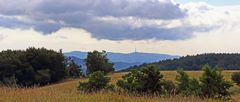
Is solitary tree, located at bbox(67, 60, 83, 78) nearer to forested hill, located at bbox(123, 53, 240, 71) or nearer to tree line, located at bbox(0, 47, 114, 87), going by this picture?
tree line, located at bbox(0, 47, 114, 87)

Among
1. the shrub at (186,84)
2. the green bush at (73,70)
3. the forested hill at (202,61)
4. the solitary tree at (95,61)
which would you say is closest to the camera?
the shrub at (186,84)

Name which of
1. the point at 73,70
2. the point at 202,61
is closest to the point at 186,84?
the point at 73,70

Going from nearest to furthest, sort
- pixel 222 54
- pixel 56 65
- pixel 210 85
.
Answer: pixel 210 85
pixel 56 65
pixel 222 54

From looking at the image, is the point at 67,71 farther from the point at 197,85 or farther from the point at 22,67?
the point at 197,85

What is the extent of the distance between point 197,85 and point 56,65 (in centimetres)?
A: 7562

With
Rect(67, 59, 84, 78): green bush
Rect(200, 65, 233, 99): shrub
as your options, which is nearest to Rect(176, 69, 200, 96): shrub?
Rect(200, 65, 233, 99): shrub

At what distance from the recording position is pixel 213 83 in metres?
22.8

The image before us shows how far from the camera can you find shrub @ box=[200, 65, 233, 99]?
2252cm

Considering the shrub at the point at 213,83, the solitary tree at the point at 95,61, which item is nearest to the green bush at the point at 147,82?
the shrub at the point at 213,83

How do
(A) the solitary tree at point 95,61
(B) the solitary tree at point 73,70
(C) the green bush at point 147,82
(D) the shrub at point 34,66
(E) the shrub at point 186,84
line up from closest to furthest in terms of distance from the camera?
(E) the shrub at point 186,84 → (C) the green bush at point 147,82 → (D) the shrub at point 34,66 → (A) the solitary tree at point 95,61 → (B) the solitary tree at point 73,70

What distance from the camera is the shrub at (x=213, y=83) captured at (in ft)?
73.9

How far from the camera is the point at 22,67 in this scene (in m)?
90.2

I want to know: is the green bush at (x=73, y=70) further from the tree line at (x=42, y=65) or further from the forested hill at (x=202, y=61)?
the forested hill at (x=202, y=61)

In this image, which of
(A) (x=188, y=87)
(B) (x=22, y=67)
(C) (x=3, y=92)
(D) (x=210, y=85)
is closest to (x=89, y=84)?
(A) (x=188, y=87)
